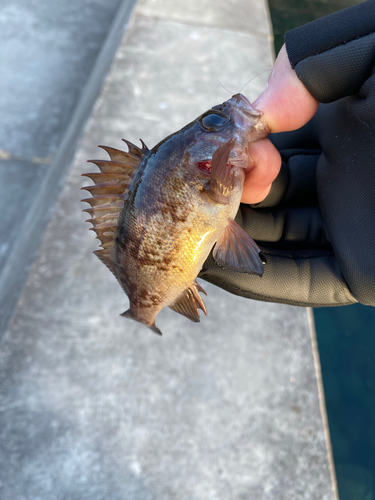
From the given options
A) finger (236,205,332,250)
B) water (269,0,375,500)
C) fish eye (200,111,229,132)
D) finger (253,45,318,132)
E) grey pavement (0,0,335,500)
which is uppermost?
finger (253,45,318,132)

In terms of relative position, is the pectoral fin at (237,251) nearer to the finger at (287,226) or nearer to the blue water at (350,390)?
the finger at (287,226)

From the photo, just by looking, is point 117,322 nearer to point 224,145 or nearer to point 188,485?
point 188,485

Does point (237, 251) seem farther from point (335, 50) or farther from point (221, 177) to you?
point (335, 50)

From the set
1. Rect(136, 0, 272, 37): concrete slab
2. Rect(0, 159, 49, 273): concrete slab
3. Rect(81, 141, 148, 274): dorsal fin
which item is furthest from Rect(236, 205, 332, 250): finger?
Rect(136, 0, 272, 37): concrete slab

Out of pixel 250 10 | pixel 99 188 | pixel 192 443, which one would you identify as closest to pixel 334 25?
pixel 99 188

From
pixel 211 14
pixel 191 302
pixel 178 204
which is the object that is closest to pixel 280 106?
pixel 178 204

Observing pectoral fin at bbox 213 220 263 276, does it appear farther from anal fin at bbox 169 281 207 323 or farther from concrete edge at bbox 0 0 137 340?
concrete edge at bbox 0 0 137 340

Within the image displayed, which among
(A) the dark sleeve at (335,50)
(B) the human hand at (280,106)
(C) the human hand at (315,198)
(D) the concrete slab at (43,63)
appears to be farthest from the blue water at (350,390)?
(D) the concrete slab at (43,63)
